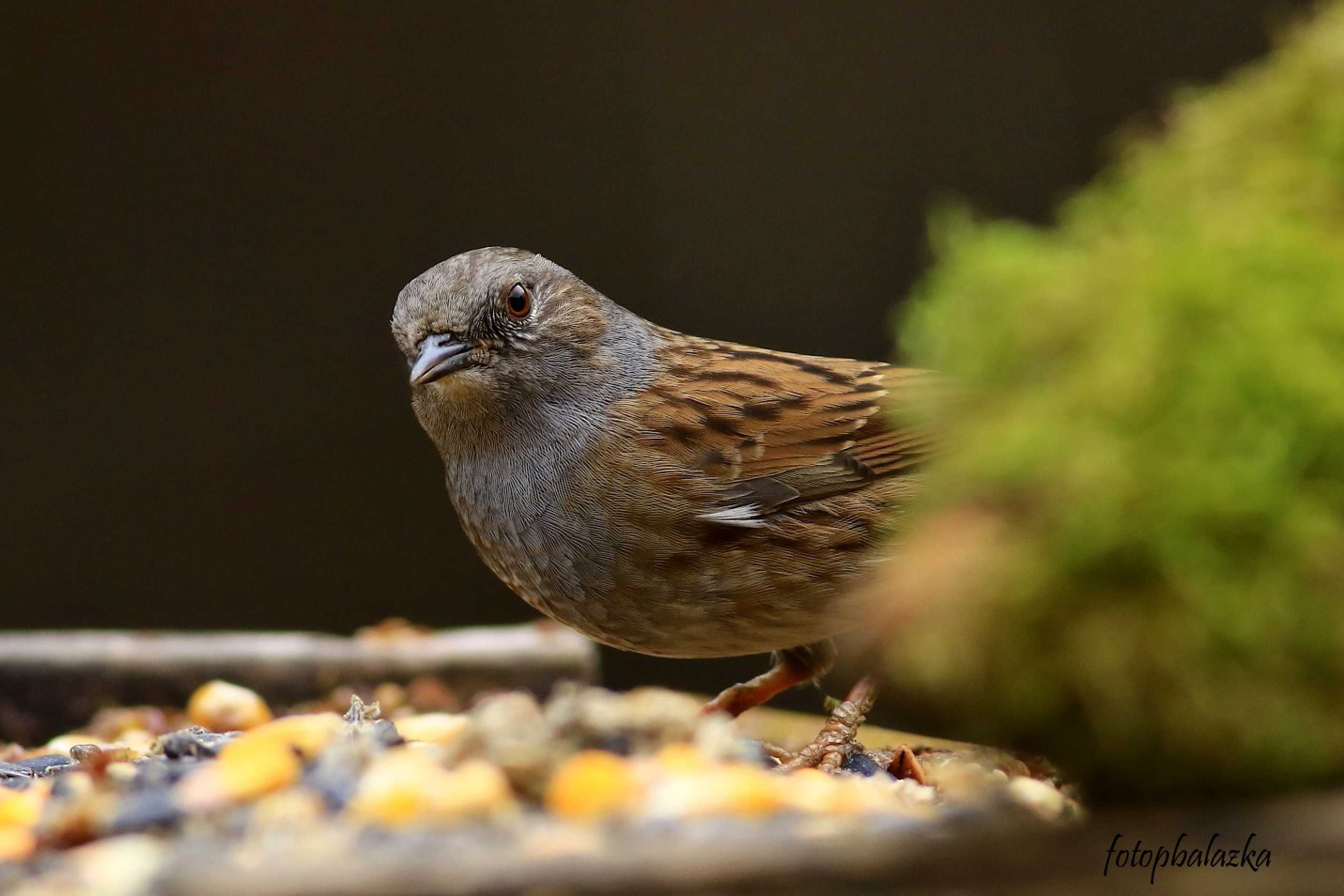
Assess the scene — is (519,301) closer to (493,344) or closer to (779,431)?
(493,344)

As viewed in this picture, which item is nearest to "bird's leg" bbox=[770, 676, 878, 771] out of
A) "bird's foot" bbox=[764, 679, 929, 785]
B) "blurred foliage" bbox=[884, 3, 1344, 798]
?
"bird's foot" bbox=[764, 679, 929, 785]

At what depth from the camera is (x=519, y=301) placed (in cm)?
287

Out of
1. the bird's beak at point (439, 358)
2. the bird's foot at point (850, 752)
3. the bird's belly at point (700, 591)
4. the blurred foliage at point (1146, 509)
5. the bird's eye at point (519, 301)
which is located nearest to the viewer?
the blurred foliage at point (1146, 509)

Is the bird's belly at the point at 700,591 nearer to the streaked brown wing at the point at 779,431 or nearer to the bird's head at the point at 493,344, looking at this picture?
the streaked brown wing at the point at 779,431

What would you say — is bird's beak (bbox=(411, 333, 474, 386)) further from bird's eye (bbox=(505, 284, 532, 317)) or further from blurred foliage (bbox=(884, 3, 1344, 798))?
blurred foliage (bbox=(884, 3, 1344, 798))

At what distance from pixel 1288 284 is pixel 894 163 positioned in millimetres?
3859

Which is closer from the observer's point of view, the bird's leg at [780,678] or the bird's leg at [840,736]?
the bird's leg at [840,736]

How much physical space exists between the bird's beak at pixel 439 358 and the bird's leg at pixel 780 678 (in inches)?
35.3

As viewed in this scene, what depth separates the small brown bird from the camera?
2.55 meters

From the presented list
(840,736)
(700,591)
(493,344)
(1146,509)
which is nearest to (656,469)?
(700,591)

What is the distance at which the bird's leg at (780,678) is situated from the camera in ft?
9.41

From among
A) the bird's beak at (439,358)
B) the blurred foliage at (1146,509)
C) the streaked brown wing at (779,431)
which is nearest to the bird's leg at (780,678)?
the streaked brown wing at (779,431)

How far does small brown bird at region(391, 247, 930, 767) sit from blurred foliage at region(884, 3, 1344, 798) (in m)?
1.17

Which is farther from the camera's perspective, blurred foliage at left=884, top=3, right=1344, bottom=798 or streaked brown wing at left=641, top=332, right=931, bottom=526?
streaked brown wing at left=641, top=332, right=931, bottom=526
